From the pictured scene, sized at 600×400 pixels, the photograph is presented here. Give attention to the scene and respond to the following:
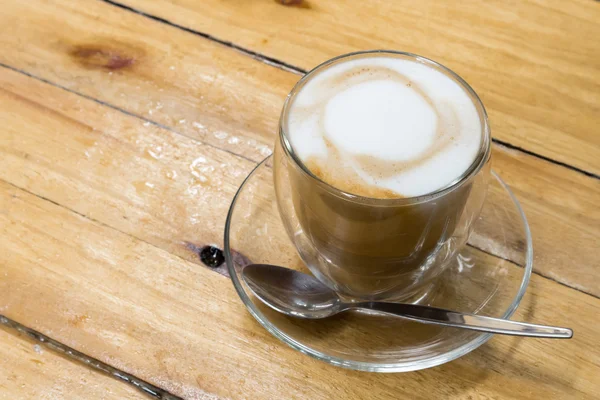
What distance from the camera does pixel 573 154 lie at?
781mm

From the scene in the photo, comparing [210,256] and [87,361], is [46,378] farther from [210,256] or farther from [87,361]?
[210,256]

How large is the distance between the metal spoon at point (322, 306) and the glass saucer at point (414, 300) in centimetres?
1

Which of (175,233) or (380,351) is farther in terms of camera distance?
(175,233)

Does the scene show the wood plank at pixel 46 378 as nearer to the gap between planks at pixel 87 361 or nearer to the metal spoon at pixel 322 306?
the gap between planks at pixel 87 361

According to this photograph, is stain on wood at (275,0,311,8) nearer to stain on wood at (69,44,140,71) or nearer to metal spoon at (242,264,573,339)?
stain on wood at (69,44,140,71)

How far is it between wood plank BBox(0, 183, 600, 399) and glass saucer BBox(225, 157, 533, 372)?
0.10ft

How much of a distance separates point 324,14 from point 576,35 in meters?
0.38

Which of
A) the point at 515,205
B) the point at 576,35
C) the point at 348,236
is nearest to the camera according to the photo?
the point at 348,236

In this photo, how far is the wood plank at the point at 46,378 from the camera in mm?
578

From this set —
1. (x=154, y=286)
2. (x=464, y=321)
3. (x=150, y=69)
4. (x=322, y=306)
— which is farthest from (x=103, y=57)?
(x=464, y=321)

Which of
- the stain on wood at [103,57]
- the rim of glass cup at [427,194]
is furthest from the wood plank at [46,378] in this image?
the stain on wood at [103,57]

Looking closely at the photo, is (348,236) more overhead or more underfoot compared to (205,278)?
more overhead

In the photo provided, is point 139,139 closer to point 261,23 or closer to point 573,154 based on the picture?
point 261,23

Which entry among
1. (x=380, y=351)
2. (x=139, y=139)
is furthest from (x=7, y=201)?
(x=380, y=351)
